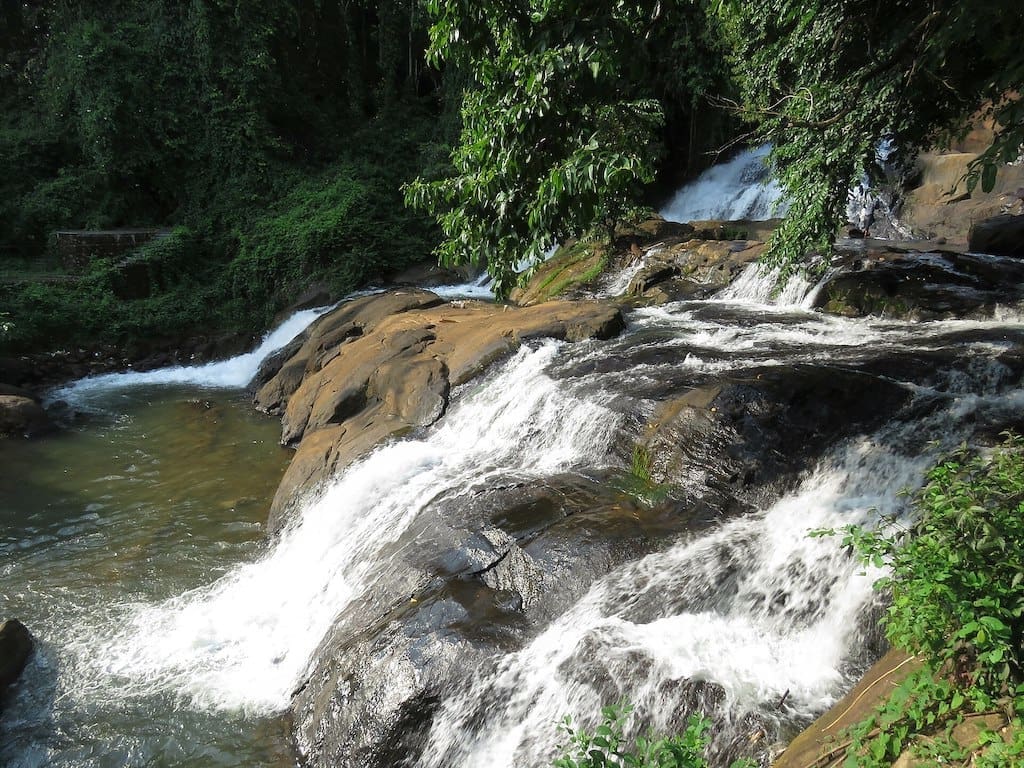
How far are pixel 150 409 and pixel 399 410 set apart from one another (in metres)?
6.45

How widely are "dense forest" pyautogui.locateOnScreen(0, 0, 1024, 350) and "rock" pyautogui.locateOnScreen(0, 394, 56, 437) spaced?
3.77 meters

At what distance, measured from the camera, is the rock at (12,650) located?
5.27m

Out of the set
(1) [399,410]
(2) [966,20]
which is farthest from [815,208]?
(1) [399,410]

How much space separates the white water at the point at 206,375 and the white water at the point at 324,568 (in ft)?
25.4

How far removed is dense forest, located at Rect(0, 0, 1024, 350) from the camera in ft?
22.4

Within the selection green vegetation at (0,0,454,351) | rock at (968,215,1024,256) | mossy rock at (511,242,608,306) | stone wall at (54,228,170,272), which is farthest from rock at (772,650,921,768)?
stone wall at (54,228,170,272)

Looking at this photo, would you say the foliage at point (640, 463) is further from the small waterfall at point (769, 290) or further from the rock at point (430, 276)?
the rock at point (430, 276)

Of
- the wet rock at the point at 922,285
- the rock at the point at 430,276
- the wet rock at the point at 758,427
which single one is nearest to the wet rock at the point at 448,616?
the wet rock at the point at 758,427

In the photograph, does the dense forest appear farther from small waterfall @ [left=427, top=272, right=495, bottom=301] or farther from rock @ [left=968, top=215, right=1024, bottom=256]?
small waterfall @ [left=427, top=272, right=495, bottom=301]

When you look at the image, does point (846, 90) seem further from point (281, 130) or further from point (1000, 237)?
point (281, 130)

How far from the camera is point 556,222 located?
11.9 ft

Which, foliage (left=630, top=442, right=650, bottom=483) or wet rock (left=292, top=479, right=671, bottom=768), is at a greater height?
foliage (left=630, top=442, right=650, bottom=483)

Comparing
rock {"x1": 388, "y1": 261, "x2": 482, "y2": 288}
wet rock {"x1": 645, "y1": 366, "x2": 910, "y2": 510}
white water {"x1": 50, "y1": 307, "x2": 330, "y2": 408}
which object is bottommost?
white water {"x1": 50, "y1": 307, "x2": 330, "y2": 408}

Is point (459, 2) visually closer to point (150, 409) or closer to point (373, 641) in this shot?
point (373, 641)
